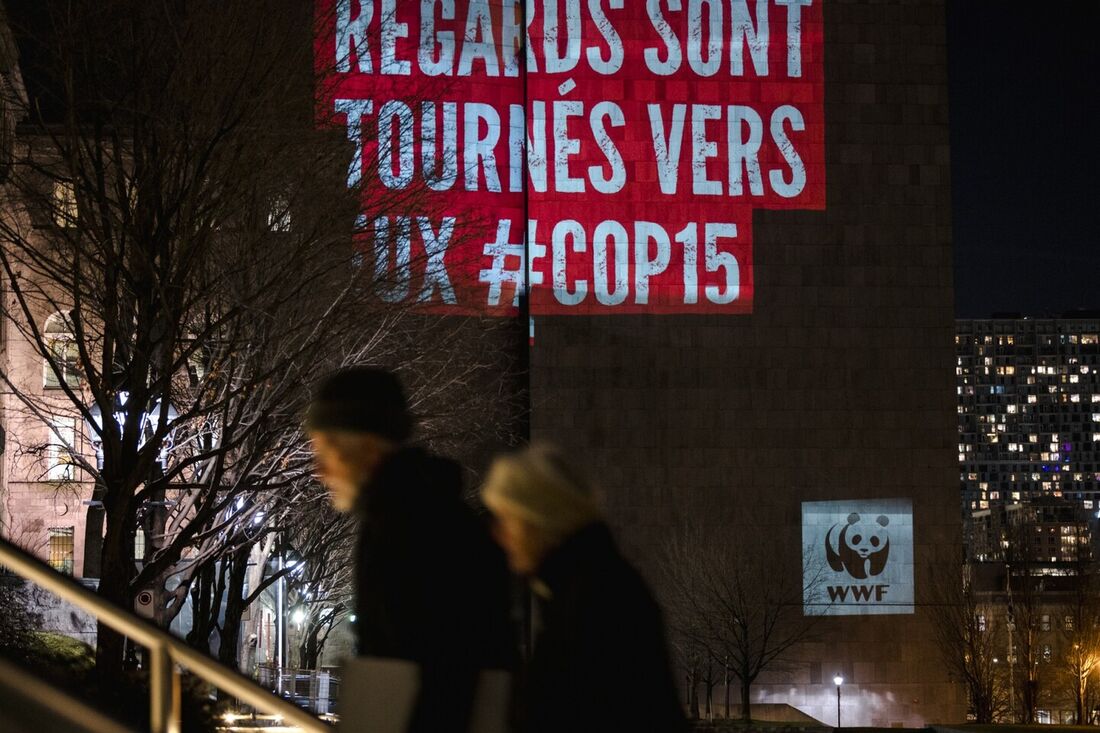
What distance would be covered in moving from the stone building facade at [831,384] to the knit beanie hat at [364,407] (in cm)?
6561

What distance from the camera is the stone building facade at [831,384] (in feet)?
236

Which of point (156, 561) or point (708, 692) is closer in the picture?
point (156, 561)

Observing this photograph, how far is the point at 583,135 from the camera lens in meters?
72.6

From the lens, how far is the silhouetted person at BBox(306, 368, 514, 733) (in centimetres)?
418

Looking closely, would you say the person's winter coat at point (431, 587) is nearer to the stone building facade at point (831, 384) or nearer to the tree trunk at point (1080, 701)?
the tree trunk at point (1080, 701)

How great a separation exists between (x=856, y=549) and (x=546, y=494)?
7110 centimetres

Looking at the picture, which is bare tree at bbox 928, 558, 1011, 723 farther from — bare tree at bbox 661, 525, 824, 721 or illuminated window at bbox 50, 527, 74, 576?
illuminated window at bbox 50, 527, 74, 576

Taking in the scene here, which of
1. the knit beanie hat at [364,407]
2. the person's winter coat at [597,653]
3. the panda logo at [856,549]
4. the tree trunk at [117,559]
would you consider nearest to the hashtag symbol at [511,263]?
the panda logo at [856,549]

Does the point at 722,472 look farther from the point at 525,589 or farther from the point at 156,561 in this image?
the point at 525,589

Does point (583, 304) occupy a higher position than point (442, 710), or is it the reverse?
point (583, 304)

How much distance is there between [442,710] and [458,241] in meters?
16.4

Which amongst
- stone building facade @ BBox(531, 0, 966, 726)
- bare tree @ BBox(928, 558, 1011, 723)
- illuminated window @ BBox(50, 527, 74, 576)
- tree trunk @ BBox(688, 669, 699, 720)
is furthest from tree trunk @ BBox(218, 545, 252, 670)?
bare tree @ BBox(928, 558, 1011, 723)

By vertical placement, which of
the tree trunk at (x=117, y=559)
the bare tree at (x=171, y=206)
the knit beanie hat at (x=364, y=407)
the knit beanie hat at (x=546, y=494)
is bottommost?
the tree trunk at (x=117, y=559)

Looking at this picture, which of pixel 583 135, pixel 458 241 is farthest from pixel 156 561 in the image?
pixel 583 135
